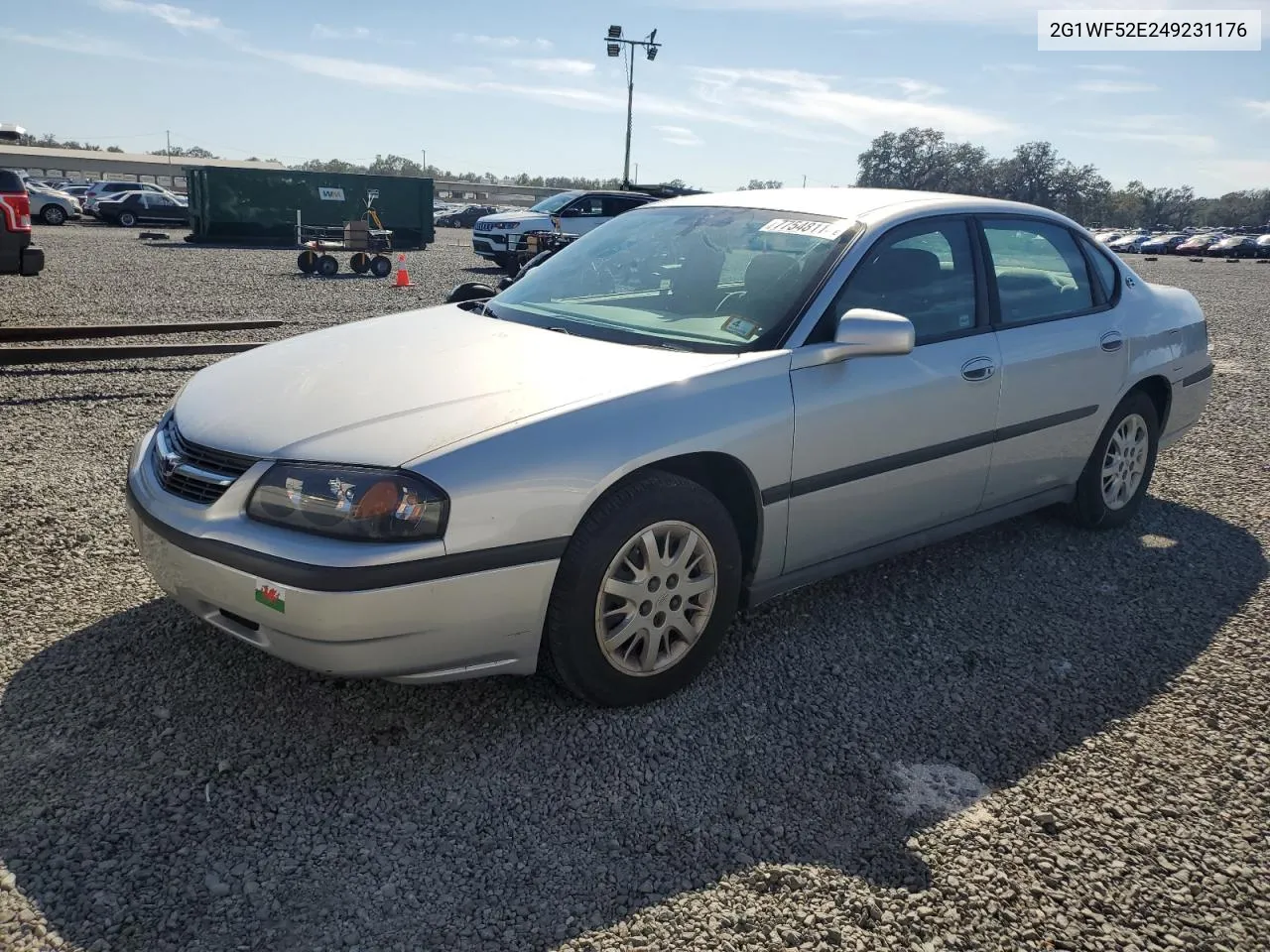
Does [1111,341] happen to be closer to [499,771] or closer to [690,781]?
[690,781]

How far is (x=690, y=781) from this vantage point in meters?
2.72

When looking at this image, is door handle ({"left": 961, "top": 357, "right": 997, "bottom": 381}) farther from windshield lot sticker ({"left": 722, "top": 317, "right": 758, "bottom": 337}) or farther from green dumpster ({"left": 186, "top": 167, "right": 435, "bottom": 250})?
green dumpster ({"left": 186, "top": 167, "right": 435, "bottom": 250})

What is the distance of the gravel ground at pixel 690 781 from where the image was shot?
87.1 inches

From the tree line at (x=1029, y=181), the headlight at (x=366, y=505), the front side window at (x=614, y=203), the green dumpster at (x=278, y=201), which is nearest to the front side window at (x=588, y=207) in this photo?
the front side window at (x=614, y=203)

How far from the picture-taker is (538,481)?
2654 millimetres

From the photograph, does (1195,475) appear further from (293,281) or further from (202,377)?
(293,281)

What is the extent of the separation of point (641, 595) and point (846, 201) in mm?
1942

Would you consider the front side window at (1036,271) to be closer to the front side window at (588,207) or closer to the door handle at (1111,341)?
the door handle at (1111,341)

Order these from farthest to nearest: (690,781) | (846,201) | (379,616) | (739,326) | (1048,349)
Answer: (1048,349), (846,201), (739,326), (690,781), (379,616)

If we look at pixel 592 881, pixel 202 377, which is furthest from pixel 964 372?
pixel 202 377

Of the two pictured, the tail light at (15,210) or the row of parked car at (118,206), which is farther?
the row of parked car at (118,206)

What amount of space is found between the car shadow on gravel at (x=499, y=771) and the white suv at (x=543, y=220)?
1752 centimetres

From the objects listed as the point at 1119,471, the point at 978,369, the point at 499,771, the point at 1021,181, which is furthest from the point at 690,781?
the point at 1021,181

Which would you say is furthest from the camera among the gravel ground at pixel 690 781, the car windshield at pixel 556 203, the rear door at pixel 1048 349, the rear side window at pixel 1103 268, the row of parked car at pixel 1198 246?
the row of parked car at pixel 1198 246
